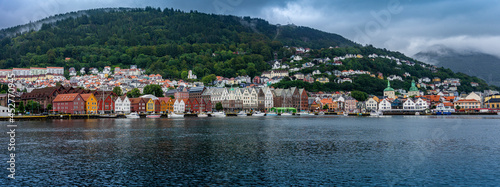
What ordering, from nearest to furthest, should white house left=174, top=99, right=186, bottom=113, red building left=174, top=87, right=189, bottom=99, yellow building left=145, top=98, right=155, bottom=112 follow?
yellow building left=145, top=98, right=155, bottom=112
white house left=174, top=99, right=186, bottom=113
red building left=174, top=87, right=189, bottom=99

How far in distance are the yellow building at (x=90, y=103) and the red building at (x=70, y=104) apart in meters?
1.18

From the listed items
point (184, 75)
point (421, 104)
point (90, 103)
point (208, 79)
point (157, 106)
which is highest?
point (184, 75)

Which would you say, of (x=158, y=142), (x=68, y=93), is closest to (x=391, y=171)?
(x=158, y=142)

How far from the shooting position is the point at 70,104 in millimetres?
94625

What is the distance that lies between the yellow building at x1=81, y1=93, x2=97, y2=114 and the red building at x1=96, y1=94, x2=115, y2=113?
149 centimetres

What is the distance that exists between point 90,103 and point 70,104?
455cm

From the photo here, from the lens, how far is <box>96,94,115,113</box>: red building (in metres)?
99.9

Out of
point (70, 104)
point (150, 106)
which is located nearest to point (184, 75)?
point (150, 106)

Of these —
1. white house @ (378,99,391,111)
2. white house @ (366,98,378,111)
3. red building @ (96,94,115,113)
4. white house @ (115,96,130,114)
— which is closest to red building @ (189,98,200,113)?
white house @ (115,96,130,114)

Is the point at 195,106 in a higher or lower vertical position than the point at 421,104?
higher

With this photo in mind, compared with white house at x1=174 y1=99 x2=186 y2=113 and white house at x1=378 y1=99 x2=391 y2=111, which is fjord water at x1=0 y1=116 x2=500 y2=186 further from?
white house at x1=378 y1=99 x2=391 y2=111

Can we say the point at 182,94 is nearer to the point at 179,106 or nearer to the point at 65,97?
the point at 179,106

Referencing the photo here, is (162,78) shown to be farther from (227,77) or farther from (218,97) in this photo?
(218,97)

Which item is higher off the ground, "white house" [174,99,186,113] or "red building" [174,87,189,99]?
"red building" [174,87,189,99]
